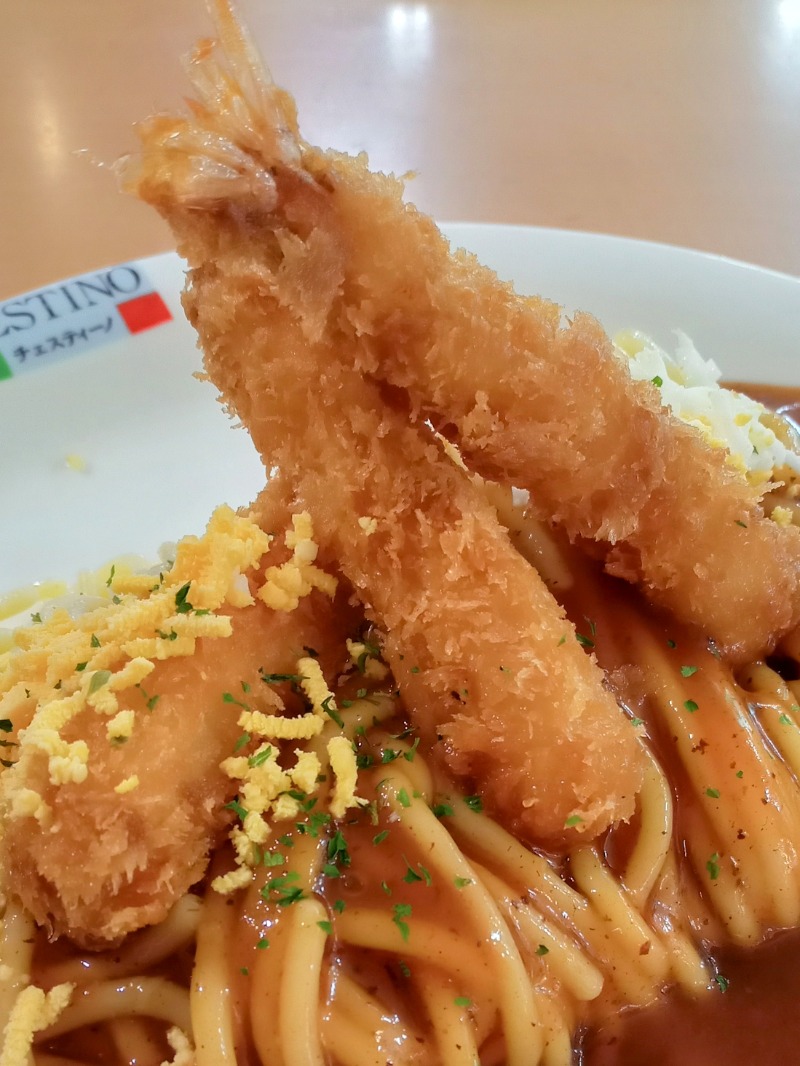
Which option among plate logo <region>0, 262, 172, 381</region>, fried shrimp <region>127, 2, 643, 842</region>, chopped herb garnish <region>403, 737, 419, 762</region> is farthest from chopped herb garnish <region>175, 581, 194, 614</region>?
plate logo <region>0, 262, 172, 381</region>

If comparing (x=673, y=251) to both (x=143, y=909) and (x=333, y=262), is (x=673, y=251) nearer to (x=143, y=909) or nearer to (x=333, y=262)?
(x=333, y=262)

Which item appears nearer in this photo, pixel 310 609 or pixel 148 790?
pixel 148 790

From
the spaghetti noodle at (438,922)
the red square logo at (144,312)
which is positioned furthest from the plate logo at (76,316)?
the spaghetti noodle at (438,922)

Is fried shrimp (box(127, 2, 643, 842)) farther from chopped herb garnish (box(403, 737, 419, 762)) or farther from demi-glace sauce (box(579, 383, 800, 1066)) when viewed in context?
demi-glace sauce (box(579, 383, 800, 1066))

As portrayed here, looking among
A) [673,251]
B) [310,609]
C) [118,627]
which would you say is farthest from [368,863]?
[673,251]

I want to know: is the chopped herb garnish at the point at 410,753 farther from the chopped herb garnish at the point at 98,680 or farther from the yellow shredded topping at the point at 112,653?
the chopped herb garnish at the point at 98,680

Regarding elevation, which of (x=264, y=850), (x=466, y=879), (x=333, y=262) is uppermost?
(x=333, y=262)
